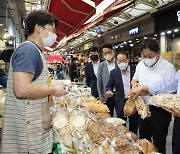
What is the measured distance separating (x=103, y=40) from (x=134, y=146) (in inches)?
653

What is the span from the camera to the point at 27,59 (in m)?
1.58

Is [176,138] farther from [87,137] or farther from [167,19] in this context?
[167,19]

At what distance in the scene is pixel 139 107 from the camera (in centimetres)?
287

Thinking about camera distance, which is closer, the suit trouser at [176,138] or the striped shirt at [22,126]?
the striped shirt at [22,126]

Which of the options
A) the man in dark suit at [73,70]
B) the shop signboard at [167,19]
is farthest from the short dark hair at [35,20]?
the man in dark suit at [73,70]

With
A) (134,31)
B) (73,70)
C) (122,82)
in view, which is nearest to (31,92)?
(122,82)

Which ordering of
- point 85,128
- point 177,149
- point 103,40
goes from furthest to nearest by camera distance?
point 103,40
point 177,149
point 85,128

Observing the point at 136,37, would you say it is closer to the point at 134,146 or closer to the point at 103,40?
the point at 103,40

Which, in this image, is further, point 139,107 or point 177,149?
point 139,107

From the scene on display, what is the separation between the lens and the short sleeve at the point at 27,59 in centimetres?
156

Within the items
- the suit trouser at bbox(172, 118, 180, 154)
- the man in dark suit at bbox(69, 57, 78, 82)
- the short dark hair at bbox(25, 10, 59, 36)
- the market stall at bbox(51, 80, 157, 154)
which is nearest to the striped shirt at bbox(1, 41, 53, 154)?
the market stall at bbox(51, 80, 157, 154)

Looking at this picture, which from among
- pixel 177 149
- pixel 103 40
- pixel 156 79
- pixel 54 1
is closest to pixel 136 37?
pixel 103 40

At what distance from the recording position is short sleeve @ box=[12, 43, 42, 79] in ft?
5.13

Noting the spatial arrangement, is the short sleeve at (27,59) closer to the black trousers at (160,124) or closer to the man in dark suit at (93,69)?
the black trousers at (160,124)
